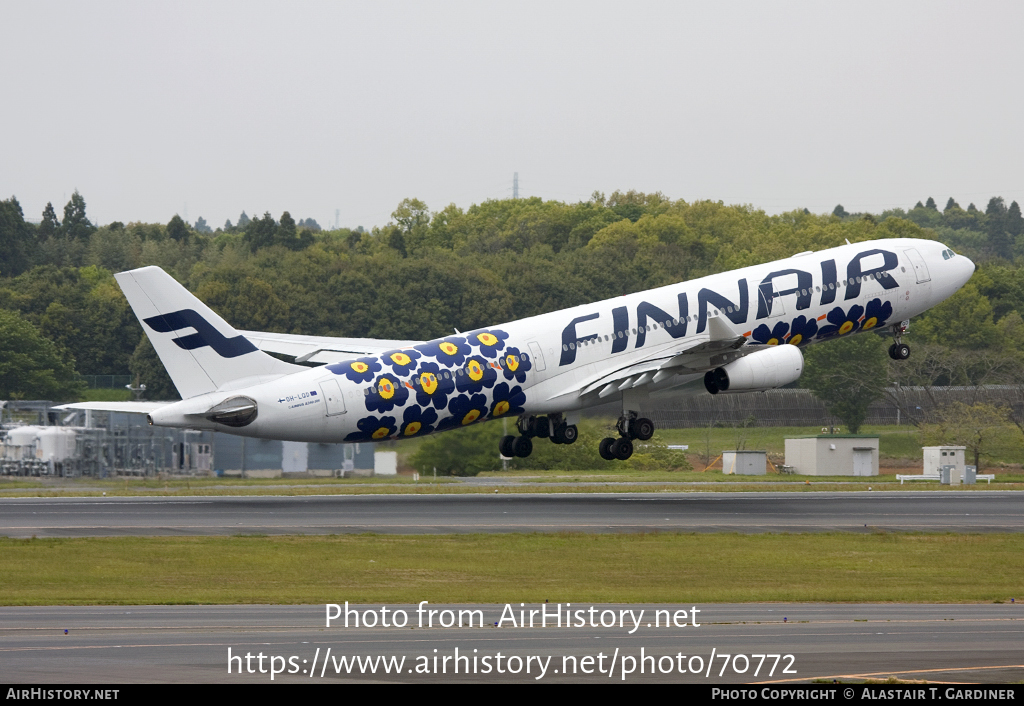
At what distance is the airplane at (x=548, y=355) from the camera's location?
50.8 metres

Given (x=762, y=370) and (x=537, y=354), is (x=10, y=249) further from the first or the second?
(x=762, y=370)

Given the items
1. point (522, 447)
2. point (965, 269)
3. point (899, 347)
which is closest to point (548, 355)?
point (522, 447)

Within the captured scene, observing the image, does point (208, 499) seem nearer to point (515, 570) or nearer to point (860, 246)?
point (515, 570)

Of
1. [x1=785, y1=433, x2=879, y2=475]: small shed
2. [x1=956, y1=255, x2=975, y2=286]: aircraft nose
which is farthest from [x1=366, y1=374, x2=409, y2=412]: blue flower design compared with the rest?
[x1=785, y1=433, x2=879, y2=475]: small shed

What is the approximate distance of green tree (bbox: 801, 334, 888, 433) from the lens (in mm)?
112000

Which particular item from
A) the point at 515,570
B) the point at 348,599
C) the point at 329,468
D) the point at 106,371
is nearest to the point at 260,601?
the point at 348,599

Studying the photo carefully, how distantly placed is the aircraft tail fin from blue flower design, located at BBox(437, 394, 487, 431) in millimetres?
8118

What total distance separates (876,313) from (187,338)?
32961 mm

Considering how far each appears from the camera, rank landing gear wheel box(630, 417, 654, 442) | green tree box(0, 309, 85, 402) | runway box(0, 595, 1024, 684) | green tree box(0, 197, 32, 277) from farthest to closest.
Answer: green tree box(0, 197, 32, 277) → green tree box(0, 309, 85, 402) → landing gear wheel box(630, 417, 654, 442) → runway box(0, 595, 1024, 684)

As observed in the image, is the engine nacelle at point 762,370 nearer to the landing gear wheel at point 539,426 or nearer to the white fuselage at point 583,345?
the white fuselage at point 583,345

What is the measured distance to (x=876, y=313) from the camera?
64000 millimetres

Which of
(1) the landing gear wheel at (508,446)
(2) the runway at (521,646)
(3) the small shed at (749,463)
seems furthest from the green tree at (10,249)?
(2) the runway at (521,646)

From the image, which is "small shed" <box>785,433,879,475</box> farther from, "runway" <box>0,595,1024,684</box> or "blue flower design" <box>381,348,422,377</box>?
"runway" <box>0,595,1024,684</box>

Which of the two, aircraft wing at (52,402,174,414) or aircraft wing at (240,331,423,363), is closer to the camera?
aircraft wing at (52,402,174,414)
